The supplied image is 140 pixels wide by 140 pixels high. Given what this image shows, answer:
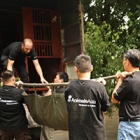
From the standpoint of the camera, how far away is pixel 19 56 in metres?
6.30

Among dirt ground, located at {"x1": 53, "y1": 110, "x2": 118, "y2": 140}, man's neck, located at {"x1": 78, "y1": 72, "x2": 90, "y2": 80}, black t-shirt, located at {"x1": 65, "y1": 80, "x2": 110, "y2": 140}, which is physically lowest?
dirt ground, located at {"x1": 53, "y1": 110, "x2": 118, "y2": 140}

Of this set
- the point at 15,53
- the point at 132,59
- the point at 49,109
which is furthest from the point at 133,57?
the point at 15,53

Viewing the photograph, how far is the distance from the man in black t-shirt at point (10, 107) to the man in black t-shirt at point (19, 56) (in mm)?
1210

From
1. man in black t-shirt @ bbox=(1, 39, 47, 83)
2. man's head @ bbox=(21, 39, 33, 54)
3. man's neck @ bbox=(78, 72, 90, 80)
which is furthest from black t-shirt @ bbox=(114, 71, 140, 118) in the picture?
man's head @ bbox=(21, 39, 33, 54)

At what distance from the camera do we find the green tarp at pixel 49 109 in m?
4.31

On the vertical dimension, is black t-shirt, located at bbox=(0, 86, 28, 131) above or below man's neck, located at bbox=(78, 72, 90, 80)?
below

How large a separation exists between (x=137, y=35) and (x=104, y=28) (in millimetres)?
947

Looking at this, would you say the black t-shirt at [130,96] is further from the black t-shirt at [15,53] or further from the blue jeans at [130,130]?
the black t-shirt at [15,53]

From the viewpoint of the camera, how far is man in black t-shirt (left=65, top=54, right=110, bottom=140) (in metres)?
3.44

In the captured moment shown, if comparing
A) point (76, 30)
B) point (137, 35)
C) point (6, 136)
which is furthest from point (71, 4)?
point (6, 136)

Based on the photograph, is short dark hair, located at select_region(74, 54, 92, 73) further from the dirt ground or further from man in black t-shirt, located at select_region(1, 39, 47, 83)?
the dirt ground

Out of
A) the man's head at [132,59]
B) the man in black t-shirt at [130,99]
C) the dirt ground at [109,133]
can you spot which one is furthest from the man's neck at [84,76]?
the dirt ground at [109,133]

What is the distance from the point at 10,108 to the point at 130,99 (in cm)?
194

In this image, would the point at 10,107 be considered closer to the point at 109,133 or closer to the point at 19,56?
the point at 19,56
